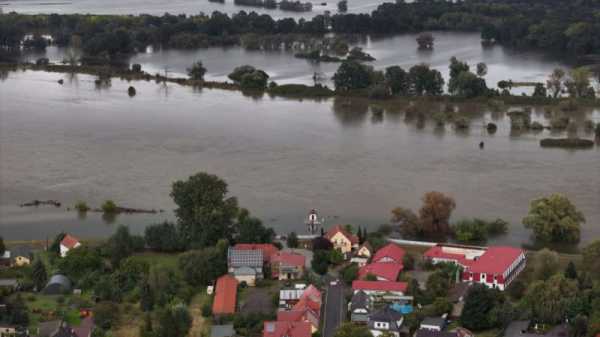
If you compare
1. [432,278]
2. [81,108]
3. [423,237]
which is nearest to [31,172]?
[81,108]

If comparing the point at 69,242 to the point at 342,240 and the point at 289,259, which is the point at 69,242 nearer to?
the point at 289,259

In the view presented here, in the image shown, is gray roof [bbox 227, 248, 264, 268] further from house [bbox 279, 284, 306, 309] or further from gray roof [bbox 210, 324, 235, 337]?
gray roof [bbox 210, 324, 235, 337]

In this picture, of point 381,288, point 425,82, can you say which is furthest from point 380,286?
point 425,82

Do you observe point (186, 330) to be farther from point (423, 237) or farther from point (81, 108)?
point (81, 108)

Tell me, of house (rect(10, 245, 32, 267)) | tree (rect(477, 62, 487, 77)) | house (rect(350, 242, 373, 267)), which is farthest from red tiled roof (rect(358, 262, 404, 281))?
tree (rect(477, 62, 487, 77))

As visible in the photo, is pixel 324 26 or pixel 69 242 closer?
pixel 69 242

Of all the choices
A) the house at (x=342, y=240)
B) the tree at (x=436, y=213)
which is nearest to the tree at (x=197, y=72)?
the tree at (x=436, y=213)
